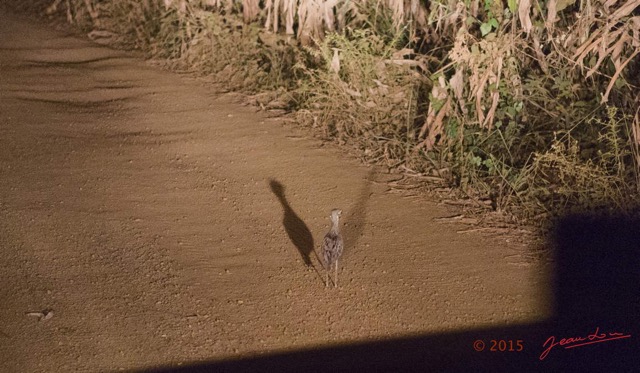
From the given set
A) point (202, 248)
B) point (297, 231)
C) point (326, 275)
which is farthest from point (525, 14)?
point (202, 248)

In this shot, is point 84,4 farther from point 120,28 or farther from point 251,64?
point 251,64

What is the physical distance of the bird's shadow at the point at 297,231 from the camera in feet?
13.0

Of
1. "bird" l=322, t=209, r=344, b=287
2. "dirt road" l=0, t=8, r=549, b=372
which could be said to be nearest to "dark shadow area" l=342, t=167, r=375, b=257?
"dirt road" l=0, t=8, r=549, b=372

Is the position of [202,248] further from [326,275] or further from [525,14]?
[525,14]

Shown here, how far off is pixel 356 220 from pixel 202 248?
973mm

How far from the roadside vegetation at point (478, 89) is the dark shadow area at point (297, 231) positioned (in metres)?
0.89

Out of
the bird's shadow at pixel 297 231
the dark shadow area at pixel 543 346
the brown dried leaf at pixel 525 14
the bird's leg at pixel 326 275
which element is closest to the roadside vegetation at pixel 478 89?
the brown dried leaf at pixel 525 14

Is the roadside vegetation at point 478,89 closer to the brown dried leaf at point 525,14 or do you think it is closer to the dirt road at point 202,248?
the brown dried leaf at point 525,14

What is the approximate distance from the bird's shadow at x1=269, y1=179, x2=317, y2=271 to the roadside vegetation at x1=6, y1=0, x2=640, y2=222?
891mm

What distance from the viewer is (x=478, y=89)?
14.9ft

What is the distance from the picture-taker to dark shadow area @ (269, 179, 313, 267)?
3.95 m

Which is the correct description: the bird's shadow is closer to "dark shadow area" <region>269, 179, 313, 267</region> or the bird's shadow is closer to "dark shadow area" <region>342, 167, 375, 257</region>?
"dark shadow area" <region>269, 179, 313, 267</region>

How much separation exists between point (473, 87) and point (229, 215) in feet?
6.01

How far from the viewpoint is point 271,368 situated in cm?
312
